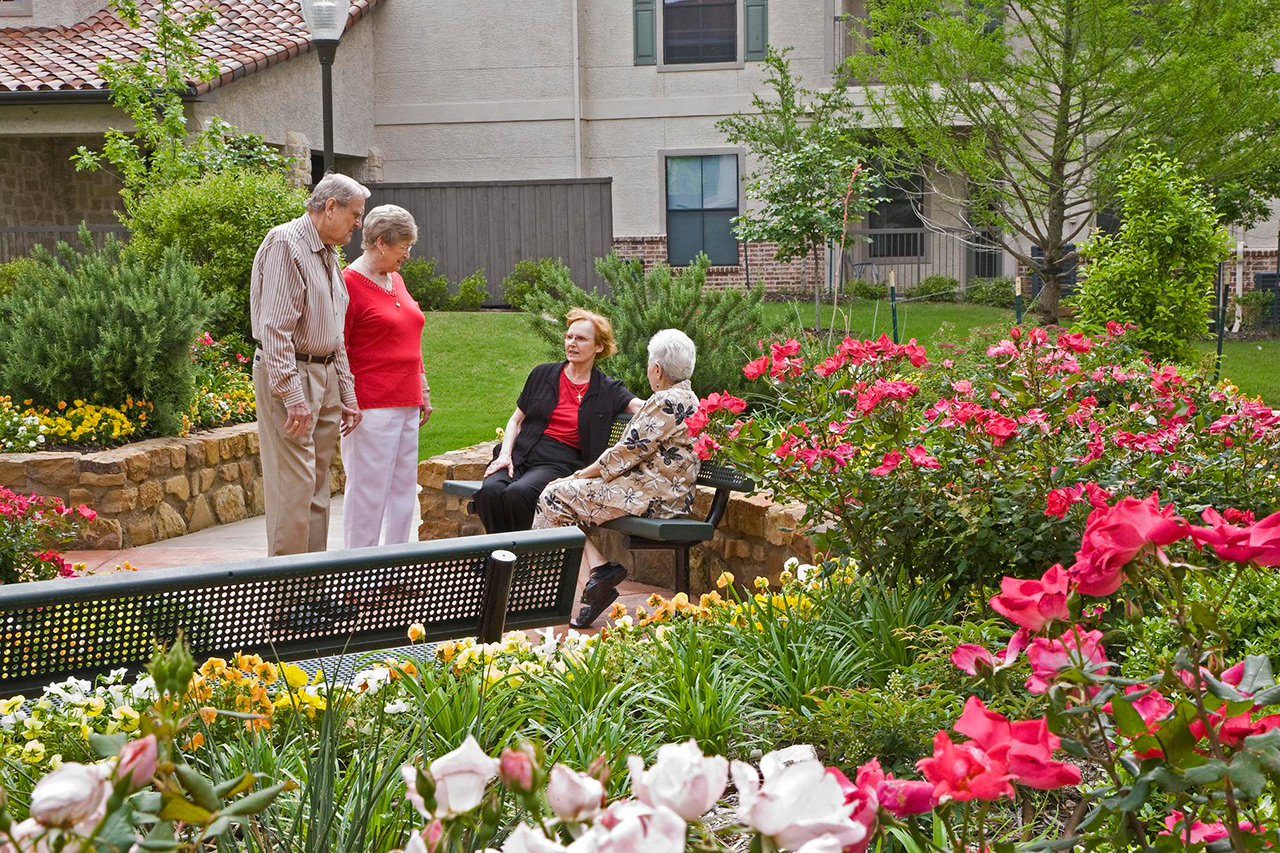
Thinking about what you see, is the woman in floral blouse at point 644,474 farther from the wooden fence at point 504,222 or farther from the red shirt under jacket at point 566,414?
the wooden fence at point 504,222

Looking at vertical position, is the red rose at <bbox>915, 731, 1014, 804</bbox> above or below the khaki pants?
above

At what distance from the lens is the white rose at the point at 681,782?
3.13ft

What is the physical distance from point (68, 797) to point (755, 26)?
71.5 feet

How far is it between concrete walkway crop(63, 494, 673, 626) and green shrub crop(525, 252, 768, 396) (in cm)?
183

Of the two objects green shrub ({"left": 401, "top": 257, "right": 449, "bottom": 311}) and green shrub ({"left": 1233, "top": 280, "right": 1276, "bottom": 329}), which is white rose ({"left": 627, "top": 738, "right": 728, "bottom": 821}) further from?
green shrub ({"left": 1233, "top": 280, "right": 1276, "bottom": 329})

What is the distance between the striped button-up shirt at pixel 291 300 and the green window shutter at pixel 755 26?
17.0m

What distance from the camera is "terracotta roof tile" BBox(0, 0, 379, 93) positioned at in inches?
659

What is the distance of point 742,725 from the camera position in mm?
3363

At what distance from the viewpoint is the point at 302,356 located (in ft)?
18.8

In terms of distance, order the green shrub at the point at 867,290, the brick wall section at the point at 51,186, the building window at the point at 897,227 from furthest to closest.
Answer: the building window at the point at 897,227, the green shrub at the point at 867,290, the brick wall section at the point at 51,186

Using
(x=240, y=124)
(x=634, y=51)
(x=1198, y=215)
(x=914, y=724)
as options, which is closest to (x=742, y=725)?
(x=914, y=724)

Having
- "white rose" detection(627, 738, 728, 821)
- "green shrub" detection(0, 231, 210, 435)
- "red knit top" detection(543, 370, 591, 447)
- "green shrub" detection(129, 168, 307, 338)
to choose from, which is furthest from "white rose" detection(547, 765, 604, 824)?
"green shrub" detection(129, 168, 307, 338)

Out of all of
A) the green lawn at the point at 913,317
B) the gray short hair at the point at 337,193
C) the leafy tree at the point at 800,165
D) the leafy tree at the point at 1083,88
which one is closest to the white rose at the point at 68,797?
the gray short hair at the point at 337,193

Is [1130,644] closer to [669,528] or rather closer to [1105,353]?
[669,528]
